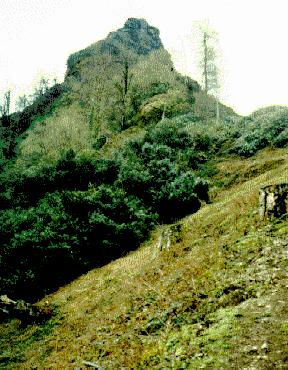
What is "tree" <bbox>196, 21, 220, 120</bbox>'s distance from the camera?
41.5m

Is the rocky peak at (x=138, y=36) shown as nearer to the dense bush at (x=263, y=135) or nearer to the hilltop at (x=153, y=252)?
the hilltop at (x=153, y=252)

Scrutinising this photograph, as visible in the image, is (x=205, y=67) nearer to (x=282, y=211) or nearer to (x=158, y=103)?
(x=158, y=103)

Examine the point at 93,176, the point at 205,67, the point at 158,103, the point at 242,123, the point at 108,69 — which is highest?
the point at 108,69

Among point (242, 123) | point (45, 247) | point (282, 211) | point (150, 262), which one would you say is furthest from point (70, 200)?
point (242, 123)

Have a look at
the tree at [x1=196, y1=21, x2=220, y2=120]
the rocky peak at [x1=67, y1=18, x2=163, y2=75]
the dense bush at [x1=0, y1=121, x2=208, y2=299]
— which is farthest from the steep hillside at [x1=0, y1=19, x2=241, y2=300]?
the rocky peak at [x1=67, y1=18, x2=163, y2=75]

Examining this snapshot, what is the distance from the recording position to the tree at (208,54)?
136ft

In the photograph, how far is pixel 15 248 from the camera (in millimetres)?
14453

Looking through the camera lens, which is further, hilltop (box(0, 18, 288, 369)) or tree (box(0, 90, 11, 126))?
tree (box(0, 90, 11, 126))

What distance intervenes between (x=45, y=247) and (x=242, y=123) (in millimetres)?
19759

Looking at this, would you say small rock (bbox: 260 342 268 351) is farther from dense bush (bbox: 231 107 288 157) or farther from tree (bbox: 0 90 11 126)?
tree (bbox: 0 90 11 126)

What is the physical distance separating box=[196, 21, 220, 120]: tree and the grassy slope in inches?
1282

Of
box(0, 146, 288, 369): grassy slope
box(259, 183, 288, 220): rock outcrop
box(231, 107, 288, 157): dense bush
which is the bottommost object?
box(0, 146, 288, 369): grassy slope

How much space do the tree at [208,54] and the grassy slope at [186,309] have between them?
32.6 metres

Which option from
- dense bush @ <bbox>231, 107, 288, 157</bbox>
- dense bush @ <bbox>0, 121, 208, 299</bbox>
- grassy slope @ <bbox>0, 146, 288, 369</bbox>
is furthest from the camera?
dense bush @ <bbox>231, 107, 288, 157</bbox>
